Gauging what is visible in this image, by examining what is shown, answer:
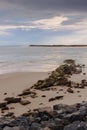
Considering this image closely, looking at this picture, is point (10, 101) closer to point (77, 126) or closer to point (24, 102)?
point (24, 102)

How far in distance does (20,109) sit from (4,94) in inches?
141

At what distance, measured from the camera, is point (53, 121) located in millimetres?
11148

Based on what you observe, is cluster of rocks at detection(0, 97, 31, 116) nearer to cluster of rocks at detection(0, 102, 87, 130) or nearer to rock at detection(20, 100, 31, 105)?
rock at detection(20, 100, 31, 105)

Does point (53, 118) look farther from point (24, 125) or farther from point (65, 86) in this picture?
point (65, 86)

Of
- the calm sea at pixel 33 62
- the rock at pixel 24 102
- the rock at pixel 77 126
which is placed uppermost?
the calm sea at pixel 33 62

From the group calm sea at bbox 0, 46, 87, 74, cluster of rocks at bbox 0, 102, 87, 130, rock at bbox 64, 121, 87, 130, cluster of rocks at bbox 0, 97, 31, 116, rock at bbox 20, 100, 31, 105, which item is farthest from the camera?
calm sea at bbox 0, 46, 87, 74

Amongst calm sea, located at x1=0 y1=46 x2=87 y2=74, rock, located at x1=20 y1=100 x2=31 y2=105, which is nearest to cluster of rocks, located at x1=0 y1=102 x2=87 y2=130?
rock, located at x1=20 y1=100 x2=31 y2=105

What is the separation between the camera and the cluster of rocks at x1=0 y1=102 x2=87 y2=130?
10424 mm

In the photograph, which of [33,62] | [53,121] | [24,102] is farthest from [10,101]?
[33,62]

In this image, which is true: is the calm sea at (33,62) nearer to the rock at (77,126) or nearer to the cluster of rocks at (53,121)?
the cluster of rocks at (53,121)

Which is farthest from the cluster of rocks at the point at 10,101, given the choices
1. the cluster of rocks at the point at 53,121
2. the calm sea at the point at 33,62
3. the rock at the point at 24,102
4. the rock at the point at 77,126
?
the calm sea at the point at 33,62

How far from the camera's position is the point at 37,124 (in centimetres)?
1094

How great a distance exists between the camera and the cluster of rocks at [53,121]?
1042 cm

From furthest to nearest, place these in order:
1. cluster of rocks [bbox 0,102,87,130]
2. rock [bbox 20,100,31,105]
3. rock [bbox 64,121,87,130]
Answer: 1. rock [bbox 20,100,31,105]
2. cluster of rocks [bbox 0,102,87,130]
3. rock [bbox 64,121,87,130]
